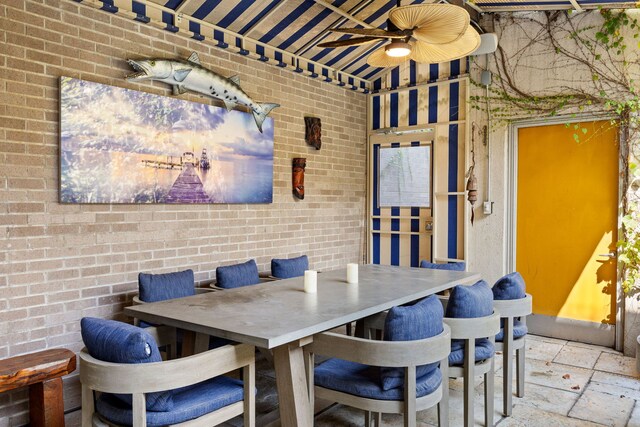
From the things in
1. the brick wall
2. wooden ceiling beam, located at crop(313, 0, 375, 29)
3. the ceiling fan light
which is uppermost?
wooden ceiling beam, located at crop(313, 0, 375, 29)

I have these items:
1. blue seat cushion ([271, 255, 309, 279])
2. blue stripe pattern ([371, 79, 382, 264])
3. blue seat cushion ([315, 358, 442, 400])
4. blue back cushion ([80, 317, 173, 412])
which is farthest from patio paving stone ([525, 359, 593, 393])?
blue back cushion ([80, 317, 173, 412])

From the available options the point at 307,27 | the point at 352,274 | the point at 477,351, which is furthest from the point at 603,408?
the point at 307,27

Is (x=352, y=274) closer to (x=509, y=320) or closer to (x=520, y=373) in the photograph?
(x=509, y=320)

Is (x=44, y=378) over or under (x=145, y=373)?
under

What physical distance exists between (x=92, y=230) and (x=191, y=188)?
96 cm

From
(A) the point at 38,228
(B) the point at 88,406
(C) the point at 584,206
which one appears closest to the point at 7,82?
(A) the point at 38,228

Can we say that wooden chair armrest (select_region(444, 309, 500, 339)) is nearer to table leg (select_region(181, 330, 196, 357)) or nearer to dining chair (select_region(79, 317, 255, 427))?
dining chair (select_region(79, 317, 255, 427))

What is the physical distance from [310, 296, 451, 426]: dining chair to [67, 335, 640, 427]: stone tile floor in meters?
0.81

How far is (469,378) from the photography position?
2.97 m

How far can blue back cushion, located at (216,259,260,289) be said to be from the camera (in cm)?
410

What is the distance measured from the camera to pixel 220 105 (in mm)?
4711

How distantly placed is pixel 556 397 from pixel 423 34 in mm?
2866

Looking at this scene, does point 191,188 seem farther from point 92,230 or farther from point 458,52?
point 458,52

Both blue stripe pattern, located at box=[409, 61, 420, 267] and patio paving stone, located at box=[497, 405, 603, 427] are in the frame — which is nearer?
patio paving stone, located at box=[497, 405, 603, 427]
